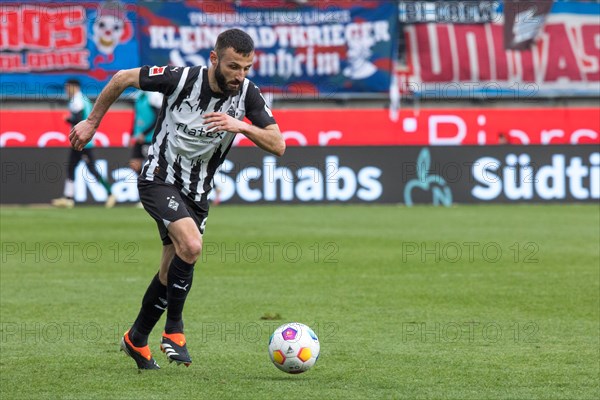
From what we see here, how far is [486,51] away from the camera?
27.6m

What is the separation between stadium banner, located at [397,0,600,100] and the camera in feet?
90.0

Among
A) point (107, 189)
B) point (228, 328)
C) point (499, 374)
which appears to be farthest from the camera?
point (107, 189)

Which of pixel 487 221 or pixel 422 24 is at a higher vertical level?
pixel 422 24

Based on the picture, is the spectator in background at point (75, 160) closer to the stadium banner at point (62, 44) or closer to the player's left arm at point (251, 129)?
the stadium banner at point (62, 44)

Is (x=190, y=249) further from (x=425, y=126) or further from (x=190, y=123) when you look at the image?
(x=425, y=126)

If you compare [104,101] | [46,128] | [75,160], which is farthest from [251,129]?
[46,128]

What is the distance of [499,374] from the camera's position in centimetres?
688

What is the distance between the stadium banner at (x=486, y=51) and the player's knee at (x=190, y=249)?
20536mm

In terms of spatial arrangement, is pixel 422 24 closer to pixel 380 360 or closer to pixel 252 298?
pixel 252 298

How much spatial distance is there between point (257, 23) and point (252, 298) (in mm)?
17486

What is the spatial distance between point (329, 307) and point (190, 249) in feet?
9.68

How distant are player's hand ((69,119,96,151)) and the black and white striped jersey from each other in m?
0.39

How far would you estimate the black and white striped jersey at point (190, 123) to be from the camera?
7.05m

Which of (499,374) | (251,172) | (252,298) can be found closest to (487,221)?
(251,172)
